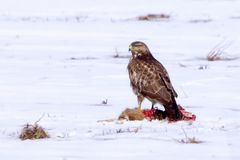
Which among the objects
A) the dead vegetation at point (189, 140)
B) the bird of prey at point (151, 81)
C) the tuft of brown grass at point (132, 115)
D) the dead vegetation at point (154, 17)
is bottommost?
the dead vegetation at point (189, 140)

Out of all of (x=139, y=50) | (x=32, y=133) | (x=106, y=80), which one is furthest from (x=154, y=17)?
(x=32, y=133)

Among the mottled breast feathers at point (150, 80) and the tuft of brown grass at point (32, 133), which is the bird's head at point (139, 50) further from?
the tuft of brown grass at point (32, 133)

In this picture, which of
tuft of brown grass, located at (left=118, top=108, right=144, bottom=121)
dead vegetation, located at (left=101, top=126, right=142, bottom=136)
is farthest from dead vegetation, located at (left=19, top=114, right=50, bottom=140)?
tuft of brown grass, located at (left=118, top=108, right=144, bottom=121)

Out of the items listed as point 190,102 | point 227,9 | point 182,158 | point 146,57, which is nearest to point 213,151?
point 182,158

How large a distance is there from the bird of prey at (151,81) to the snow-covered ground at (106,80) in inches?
11.8

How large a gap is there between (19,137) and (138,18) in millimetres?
16664

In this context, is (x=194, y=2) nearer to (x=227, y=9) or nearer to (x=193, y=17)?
(x=227, y=9)

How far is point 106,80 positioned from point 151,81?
3965 mm

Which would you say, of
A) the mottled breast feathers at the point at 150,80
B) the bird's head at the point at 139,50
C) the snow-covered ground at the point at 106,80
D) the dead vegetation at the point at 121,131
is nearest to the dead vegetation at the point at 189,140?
the snow-covered ground at the point at 106,80

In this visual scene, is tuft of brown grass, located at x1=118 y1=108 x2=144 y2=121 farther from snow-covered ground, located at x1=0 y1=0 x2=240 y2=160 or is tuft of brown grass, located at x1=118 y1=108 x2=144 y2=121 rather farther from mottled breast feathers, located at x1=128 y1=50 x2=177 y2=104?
mottled breast feathers, located at x1=128 y1=50 x2=177 y2=104

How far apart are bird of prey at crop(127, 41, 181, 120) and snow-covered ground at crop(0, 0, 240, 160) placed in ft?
0.98

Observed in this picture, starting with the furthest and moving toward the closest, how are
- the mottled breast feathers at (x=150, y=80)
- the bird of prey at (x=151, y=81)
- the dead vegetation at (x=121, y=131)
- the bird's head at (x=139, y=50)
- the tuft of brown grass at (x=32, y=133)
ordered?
the bird's head at (x=139, y=50) → the mottled breast feathers at (x=150, y=80) → the bird of prey at (x=151, y=81) → the dead vegetation at (x=121, y=131) → the tuft of brown grass at (x=32, y=133)

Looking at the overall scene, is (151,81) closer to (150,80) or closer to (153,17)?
(150,80)

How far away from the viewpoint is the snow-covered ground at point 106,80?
7.09 meters
